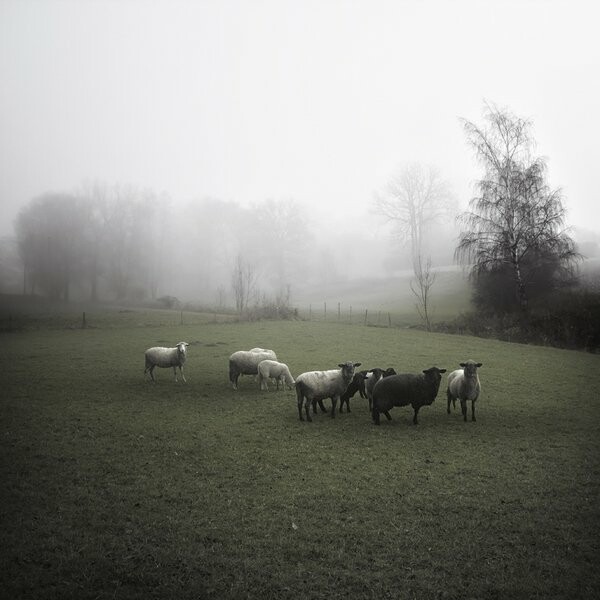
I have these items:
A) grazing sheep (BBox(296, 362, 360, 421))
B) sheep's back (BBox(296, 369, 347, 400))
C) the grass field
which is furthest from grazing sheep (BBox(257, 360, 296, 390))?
sheep's back (BBox(296, 369, 347, 400))

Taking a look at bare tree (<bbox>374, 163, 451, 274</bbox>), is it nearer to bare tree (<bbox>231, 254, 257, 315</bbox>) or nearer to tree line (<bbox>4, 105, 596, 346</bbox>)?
tree line (<bbox>4, 105, 596, 346</bbox>)

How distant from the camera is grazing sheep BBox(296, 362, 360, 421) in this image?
11891mm

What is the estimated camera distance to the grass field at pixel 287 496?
Answer: 5383 mm

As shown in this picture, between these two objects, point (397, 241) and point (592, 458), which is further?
point (397, 241)

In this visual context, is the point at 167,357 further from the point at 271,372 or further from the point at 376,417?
the point at 376,417

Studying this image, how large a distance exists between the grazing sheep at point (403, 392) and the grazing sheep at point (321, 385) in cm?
115

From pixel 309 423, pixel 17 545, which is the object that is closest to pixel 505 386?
pixel 309 423

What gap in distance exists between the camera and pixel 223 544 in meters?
6.02

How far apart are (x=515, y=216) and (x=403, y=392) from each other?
25.2 m

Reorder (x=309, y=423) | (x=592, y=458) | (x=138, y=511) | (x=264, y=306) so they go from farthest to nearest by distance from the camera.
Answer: (x=264, y=306) → (x=309, y=423) → (x=592, y=458) → (x=138, y=511)

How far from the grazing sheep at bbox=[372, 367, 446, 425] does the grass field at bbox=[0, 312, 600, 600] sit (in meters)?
0.57

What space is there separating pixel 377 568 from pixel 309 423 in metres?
6.05

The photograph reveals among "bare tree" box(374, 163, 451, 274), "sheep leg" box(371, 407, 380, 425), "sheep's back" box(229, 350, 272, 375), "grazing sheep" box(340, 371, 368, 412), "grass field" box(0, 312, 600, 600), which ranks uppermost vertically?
"bare tree" box(374, 163, 451, 274)

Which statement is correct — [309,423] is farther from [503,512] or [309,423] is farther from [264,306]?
[264,306]
